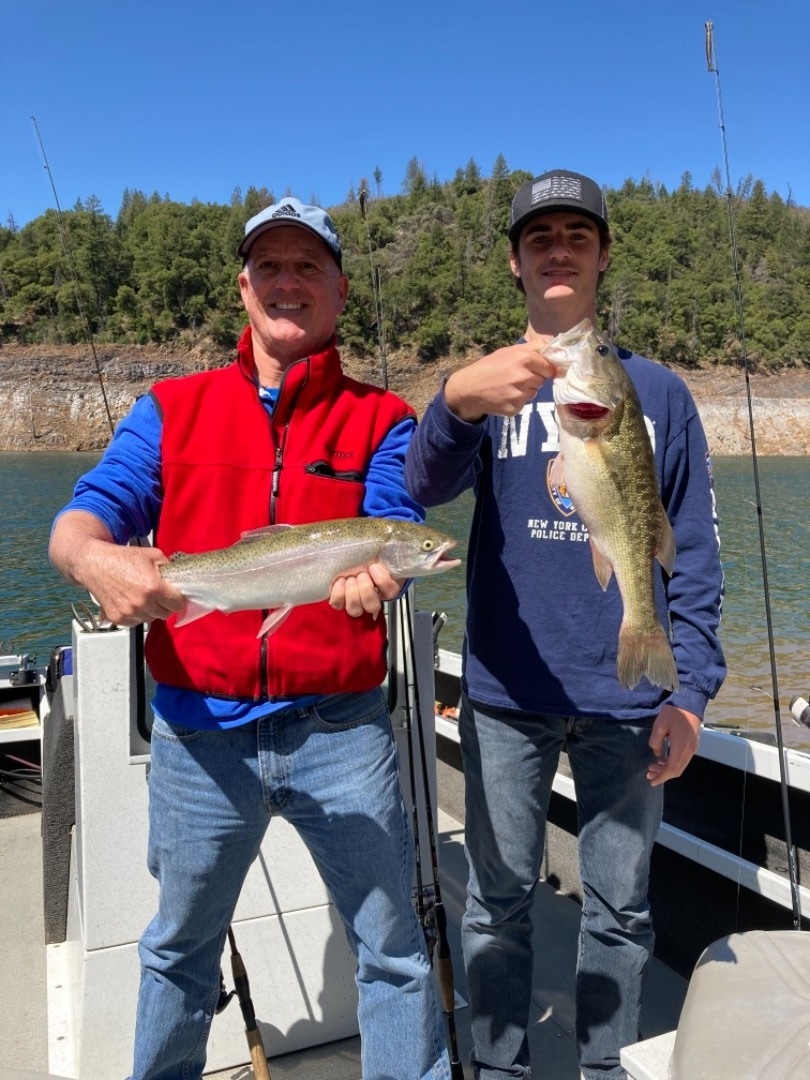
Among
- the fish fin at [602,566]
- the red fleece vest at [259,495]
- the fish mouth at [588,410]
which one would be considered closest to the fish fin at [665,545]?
the fish fin at [602,566]

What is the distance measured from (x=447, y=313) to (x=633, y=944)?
97.1m

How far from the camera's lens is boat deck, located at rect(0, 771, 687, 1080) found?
339 cm

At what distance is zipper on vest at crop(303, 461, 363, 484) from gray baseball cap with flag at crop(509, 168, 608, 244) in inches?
39.5

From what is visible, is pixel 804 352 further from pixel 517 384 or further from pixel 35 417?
pixel 517 384

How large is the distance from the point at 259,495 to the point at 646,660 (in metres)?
1.20

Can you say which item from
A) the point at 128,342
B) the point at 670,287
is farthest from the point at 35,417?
the point at 670,287

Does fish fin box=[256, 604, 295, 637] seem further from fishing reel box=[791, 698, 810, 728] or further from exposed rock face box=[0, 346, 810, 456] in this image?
exposed rock face box=[0, 346, 810, 456]

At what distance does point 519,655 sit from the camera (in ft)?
9.34

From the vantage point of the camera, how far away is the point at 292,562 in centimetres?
236

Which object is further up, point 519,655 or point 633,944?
point 519,655

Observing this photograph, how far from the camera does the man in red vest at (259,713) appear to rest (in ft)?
8.05

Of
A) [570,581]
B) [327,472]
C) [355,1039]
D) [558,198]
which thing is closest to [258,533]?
[327,472]

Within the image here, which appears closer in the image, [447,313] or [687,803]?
[687,803]

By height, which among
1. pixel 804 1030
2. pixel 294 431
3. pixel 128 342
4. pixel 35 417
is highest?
pixel 128 342
